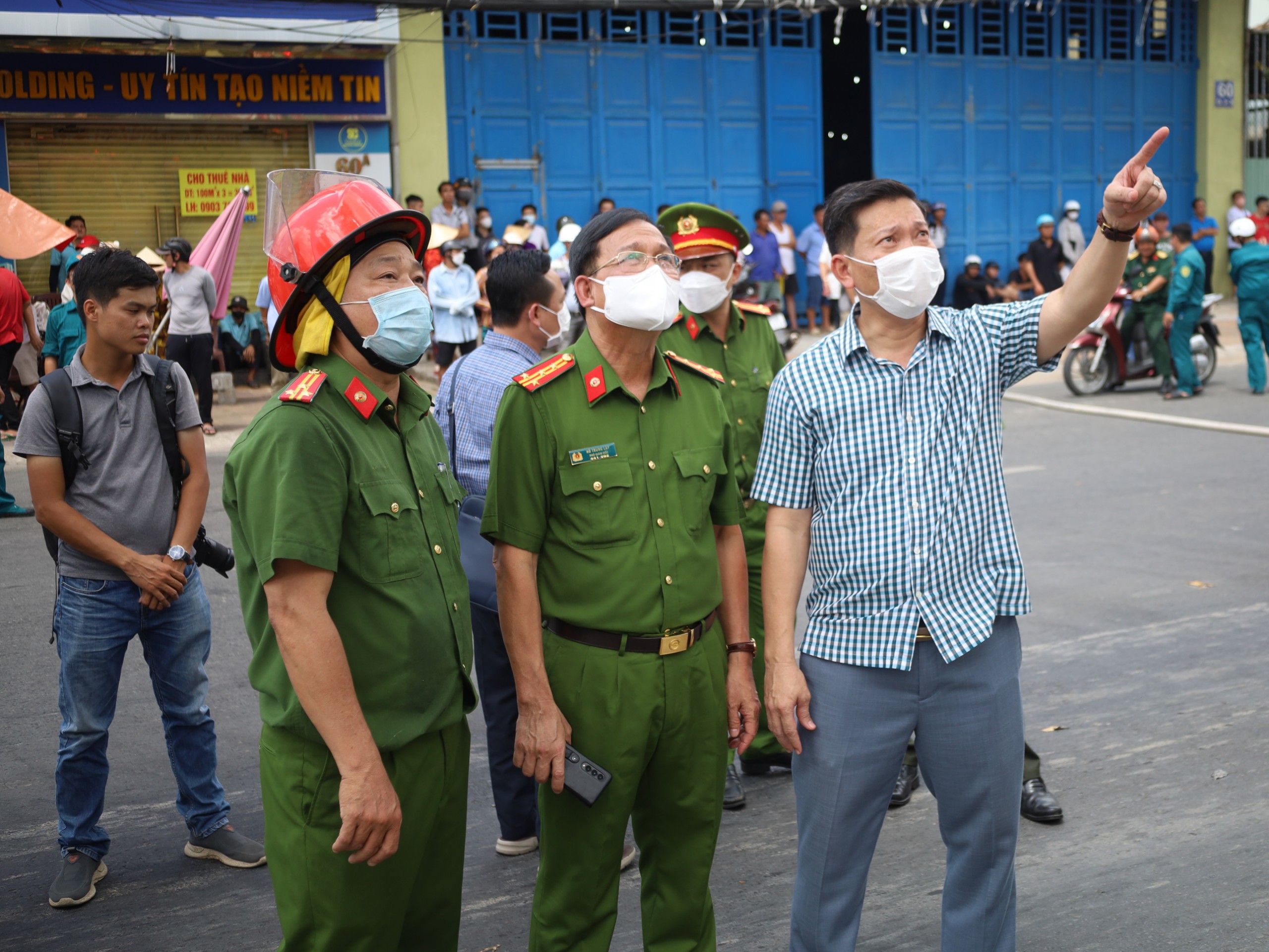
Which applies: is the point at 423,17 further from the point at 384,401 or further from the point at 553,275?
the point at 384,401

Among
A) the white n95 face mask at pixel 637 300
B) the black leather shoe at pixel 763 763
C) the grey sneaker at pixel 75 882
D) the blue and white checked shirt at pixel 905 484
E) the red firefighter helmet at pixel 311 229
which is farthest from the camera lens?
the black leather shoe at pixel 763 763

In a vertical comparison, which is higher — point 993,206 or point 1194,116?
point 1194,116

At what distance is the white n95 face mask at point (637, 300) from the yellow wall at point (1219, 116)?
2321cm

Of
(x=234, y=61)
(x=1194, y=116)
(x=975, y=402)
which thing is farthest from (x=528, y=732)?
(x=1194, y=116)

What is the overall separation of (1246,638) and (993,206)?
57.3 feet

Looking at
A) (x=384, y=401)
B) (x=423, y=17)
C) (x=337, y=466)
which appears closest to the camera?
(x=337, y=466)

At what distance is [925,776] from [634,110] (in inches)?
697

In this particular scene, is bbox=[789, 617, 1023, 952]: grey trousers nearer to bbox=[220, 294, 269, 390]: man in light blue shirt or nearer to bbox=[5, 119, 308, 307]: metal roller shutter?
bbox=[220, 294, 269, 390]: man in light blue shirt

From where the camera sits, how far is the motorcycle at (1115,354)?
1412 centimetres

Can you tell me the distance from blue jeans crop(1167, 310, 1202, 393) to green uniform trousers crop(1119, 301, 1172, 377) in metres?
0.08

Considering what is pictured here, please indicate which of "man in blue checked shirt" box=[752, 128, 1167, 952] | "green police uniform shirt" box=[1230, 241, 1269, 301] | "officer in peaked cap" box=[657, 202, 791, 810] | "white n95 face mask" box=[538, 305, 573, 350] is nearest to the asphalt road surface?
"officer in peaked cap" box=[657, 202, 791, 810]

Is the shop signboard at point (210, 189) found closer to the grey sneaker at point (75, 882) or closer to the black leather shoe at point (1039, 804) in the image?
the grey sneaker at point (75, 882)

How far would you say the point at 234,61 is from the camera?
16.5 meters

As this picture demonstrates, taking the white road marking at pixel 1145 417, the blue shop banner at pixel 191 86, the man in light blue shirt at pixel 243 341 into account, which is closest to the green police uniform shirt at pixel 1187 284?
the white road marking at pixel 1145 417
